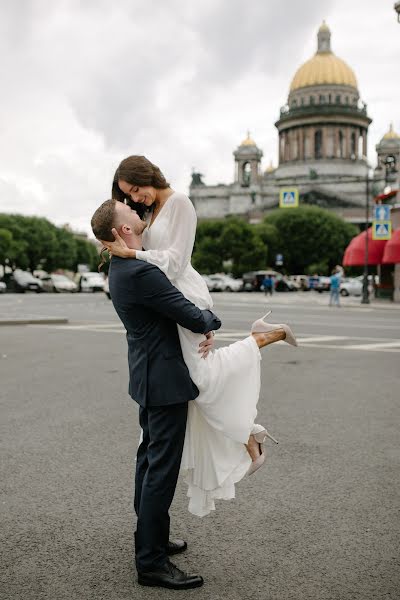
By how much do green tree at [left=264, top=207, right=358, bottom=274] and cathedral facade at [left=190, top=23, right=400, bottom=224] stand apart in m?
22.3

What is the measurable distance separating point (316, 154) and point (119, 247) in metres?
107

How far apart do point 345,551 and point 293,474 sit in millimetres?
1365

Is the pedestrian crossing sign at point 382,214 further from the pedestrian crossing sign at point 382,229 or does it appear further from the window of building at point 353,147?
the window of building at point 353,147

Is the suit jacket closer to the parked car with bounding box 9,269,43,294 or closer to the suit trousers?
the suit trousers

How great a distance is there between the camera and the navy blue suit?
10.8ft

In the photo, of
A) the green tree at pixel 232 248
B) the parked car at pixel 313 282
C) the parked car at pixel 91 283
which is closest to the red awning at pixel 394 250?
the parked car at pixel 91 283

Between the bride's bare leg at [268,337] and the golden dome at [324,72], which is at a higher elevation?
the golden dome at [324,72]

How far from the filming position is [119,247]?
3.36 metres

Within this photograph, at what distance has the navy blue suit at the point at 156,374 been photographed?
3301mm

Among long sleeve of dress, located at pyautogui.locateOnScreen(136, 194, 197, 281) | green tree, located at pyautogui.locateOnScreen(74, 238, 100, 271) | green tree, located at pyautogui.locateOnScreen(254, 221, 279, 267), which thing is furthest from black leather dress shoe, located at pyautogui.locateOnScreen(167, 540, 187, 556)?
green tree, located at pyautogui.locateOnScreen(74, 238, 100, 271)

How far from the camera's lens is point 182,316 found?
3.29 m

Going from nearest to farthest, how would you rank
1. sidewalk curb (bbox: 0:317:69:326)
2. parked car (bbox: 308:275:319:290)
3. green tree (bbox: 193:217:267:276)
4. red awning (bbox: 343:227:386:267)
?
sidewalk curb (bbox: 0:317:69:326), red awning (bbox: 343:227:386:267), parked car (bbox: 308:275:319:290), green tree (bbox: 193:217:267:276)

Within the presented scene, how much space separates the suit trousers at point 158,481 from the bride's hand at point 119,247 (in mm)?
697

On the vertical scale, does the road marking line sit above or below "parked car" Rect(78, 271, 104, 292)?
below
